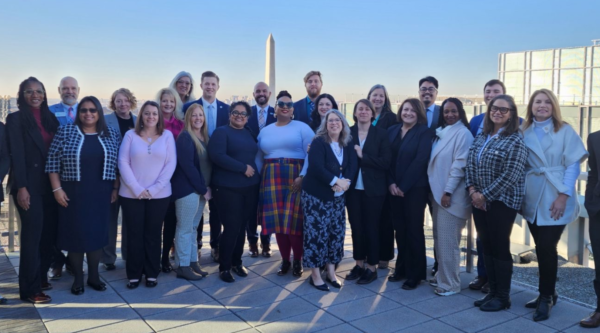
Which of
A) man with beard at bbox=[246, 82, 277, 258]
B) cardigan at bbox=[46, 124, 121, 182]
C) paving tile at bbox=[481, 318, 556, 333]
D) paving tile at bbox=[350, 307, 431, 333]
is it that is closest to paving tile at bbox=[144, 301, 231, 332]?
paving tile at bbox=[350, 307, 431, 333]

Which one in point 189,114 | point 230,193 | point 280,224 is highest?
point 189,114

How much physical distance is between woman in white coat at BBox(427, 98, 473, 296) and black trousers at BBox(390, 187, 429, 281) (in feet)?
0.39

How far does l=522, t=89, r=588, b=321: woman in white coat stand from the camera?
373 cm

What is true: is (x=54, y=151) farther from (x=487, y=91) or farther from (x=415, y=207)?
(x=487, y=91)

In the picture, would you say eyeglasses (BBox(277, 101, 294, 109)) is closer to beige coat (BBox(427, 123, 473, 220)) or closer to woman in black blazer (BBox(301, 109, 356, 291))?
woman in black blazer (BBox(301, 109, 356, 291))

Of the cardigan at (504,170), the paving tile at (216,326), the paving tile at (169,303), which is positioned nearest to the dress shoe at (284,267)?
the paving tile at (169,303)

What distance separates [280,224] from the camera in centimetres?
471

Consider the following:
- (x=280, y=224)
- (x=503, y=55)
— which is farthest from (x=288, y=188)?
(x=503, y=55)

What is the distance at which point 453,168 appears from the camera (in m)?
4.17

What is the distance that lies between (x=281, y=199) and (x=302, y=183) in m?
0.32

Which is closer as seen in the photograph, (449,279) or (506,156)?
(506,156)

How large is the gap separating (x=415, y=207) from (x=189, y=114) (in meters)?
2.14

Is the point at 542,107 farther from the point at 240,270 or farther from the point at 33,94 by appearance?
the point at 33,94

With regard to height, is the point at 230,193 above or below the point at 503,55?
below
